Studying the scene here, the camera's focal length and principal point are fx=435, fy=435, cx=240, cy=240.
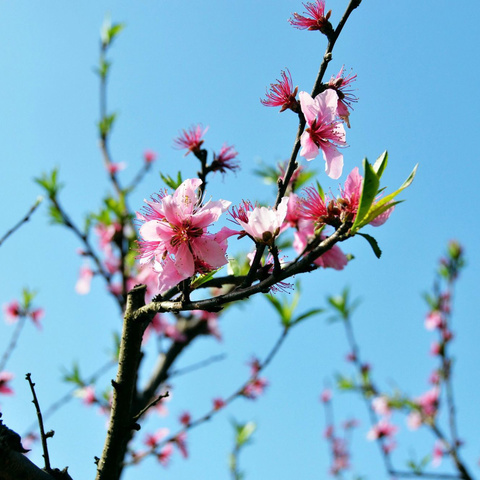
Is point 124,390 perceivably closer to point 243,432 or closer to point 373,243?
point 373,243

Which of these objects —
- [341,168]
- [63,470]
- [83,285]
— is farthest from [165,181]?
[83,285]

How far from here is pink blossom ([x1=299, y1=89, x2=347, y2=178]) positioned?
1437mm

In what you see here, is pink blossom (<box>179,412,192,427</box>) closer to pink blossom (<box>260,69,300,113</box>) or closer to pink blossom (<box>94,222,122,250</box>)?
pink blossom (<box>94,222,122,250</box>)

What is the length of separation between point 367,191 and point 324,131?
53cm

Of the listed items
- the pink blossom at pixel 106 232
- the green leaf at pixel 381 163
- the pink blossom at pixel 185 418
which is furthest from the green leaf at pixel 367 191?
the pink blossom at pixel 185 418

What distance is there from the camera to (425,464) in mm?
4281

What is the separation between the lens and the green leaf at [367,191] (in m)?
1.07

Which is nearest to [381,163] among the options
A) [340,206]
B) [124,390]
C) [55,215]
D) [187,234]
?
[340,206]

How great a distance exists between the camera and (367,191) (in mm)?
1096

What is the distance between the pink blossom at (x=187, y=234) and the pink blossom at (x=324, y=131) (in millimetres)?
377

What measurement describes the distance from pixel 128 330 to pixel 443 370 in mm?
3783

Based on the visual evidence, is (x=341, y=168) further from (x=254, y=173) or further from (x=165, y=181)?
(x=254, y=173)

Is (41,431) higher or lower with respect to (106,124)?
lower

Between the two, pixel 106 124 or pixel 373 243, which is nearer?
pixel 373 243
